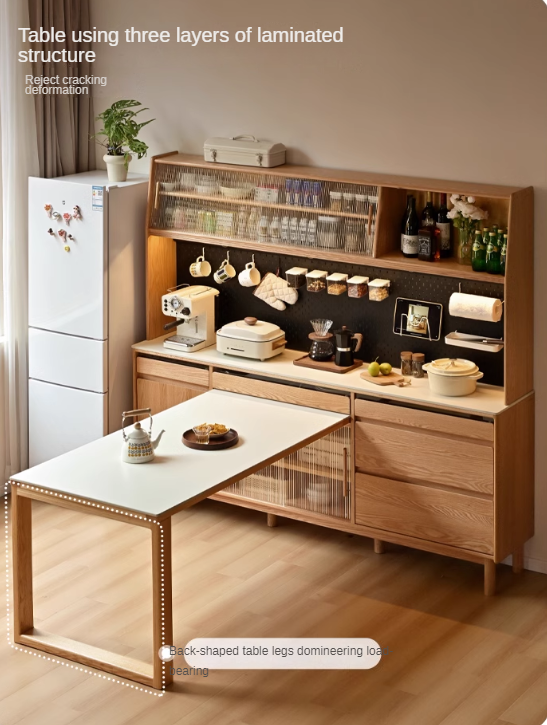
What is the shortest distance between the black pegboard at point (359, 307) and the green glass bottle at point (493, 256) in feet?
0.79

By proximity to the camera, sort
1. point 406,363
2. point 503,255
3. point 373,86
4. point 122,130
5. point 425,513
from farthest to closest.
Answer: point 122,130 → point 406,363 → point 373,86 → point 425,513 → point 503,255

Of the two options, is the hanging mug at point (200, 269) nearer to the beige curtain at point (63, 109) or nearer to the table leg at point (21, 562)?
the beige curtain at point (63, 109)

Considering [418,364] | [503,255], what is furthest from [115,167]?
[503,255]

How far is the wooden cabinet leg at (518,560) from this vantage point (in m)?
5.18

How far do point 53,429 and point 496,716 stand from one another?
300 centimetres

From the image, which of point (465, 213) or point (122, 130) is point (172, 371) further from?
point (465, 213)

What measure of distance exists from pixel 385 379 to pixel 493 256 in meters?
0.81

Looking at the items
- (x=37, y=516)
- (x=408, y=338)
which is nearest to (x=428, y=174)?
(x=408, y=338)

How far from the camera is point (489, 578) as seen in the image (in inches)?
196

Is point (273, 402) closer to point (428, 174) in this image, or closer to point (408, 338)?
point (408, 338)

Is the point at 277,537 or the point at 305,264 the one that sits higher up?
the point at 305,264

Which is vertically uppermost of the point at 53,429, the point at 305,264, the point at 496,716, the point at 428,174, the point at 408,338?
the point at 428,174

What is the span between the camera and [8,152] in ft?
18.9

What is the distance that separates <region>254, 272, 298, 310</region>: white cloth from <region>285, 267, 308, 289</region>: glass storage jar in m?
0.07
